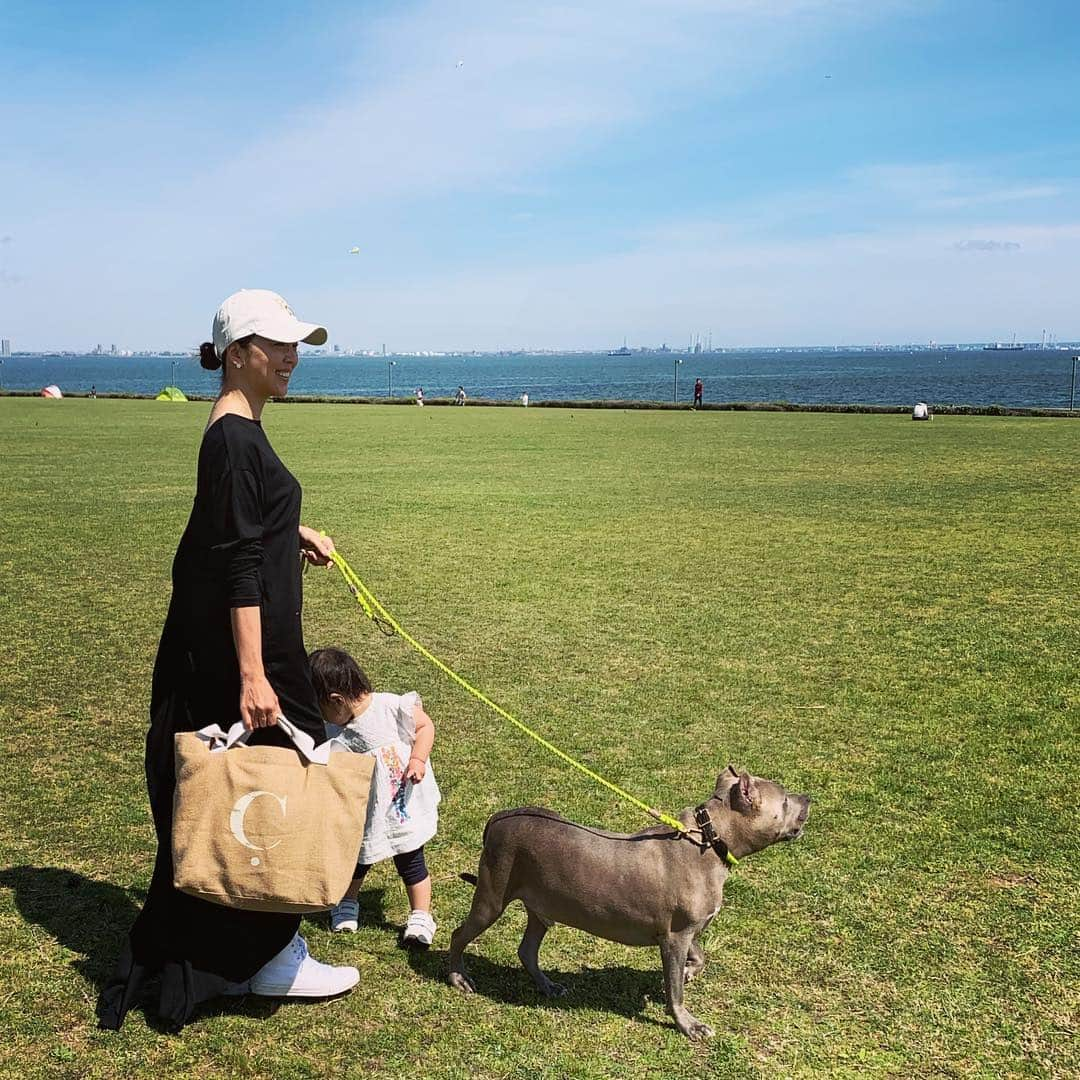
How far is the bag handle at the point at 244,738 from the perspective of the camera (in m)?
3.31

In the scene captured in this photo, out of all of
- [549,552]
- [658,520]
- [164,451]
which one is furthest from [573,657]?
[164,451]

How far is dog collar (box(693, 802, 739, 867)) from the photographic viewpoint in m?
3.36

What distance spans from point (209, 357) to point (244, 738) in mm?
1223

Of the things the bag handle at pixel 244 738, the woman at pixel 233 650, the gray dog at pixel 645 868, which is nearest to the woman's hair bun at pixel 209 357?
the woman at pixel 233 650

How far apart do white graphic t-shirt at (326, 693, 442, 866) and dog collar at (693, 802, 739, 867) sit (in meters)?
1.19

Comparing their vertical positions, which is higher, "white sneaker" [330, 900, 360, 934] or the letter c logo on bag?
the letter c logo on bag

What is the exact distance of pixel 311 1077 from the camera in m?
3.20

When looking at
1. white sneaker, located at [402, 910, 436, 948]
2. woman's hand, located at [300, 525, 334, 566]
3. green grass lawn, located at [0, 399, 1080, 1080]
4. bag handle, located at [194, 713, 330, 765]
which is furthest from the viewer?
white sneaker, located at [402, 910, 436, 948]

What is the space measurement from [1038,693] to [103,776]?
5.63m

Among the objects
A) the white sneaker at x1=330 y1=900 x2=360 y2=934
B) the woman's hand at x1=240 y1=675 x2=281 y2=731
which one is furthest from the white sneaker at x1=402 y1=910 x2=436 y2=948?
the woman's hand at x1=240 y1=675 x2=281 y2=731

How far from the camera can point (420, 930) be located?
394 cm

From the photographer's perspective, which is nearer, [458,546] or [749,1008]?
[749,1008]

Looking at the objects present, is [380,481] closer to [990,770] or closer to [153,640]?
[153,640]

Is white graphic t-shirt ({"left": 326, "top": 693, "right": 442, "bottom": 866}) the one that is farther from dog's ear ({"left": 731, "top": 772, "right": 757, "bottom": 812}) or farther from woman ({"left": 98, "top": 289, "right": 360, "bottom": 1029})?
dog's ear ({"left": 731, "top": 772, "right": 757, "bottom": 812})
